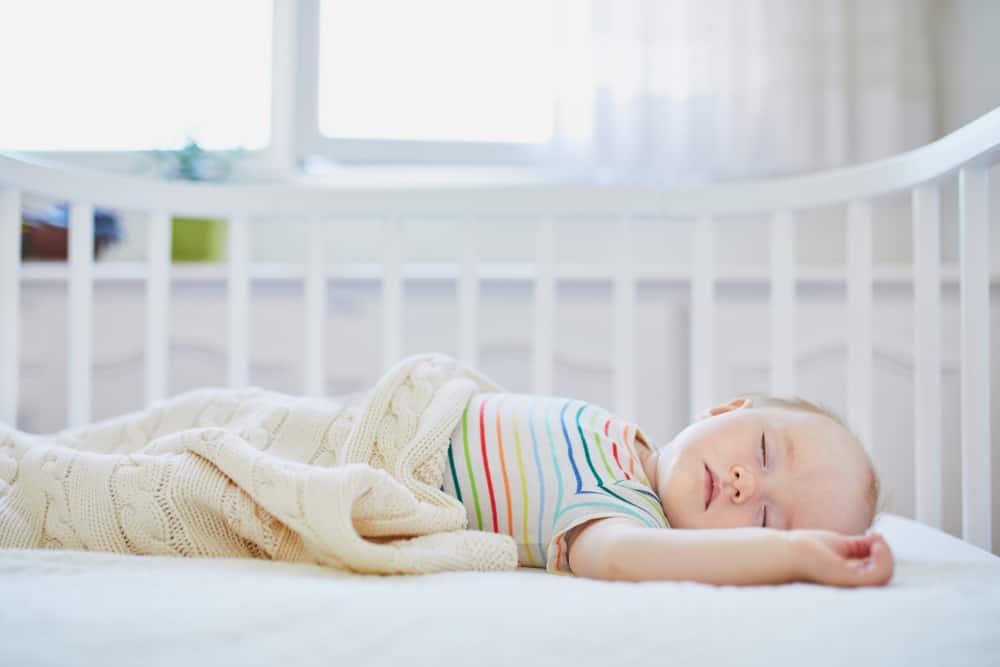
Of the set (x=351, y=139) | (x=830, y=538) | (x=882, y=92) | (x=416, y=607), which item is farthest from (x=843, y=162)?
(x=416, y=607)

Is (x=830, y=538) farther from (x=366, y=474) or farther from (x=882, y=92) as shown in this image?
(x=882, y=92)

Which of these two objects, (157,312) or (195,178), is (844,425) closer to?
(157,312)

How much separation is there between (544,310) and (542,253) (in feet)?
0.26

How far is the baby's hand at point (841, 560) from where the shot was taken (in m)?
0.63

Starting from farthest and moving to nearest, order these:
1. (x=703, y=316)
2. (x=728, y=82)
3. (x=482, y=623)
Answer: (x=728, y=82), (x=703, y=316), (x=482, y=623)

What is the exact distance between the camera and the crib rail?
3.30 feet

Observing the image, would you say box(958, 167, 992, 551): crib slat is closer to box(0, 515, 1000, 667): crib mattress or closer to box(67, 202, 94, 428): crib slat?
box(0, 515, 1000, 667): crib mattress

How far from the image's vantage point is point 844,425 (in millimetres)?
895

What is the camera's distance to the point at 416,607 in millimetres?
560

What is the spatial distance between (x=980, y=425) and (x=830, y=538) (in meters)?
0.29

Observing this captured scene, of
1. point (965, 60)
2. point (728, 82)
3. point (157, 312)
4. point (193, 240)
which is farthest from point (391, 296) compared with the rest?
point (965, 60)

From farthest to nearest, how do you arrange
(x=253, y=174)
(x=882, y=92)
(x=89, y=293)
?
1. (x=253, y=174)
2. (x=882, y=92)
3. (x=89, y=293)

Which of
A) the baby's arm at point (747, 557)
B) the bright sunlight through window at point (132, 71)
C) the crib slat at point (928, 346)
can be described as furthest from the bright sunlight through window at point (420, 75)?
the baby's arm at point (747, 557)

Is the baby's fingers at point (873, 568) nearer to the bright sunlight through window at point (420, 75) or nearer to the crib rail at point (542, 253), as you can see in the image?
the crib rail at point (542, 253)
